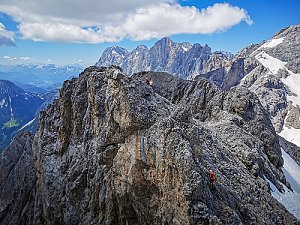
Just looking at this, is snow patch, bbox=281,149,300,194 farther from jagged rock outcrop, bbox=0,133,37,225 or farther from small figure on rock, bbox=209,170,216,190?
jagged rock outcrop, bbox=0,133,37,225

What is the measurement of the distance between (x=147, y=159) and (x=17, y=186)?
42.0 metres

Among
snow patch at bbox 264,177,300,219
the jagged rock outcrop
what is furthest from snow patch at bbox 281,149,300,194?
the jagged rock outcrop

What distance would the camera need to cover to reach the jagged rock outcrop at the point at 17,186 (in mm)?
51281

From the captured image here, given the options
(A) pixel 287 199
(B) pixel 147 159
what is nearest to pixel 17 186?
(B) pixel 147 159

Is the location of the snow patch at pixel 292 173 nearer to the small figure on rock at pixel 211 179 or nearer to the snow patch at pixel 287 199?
the snow patch at pixel 287 199

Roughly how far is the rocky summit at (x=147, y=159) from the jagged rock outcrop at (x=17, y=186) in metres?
0.82

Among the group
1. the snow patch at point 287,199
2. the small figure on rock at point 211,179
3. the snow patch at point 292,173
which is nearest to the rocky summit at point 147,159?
the small figure on rock at point 211,179

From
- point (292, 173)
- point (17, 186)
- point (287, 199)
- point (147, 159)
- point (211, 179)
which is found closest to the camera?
point (211, 179)

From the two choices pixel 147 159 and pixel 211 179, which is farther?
pixel 147 159

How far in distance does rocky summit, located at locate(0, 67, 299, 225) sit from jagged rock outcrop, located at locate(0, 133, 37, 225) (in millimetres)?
821

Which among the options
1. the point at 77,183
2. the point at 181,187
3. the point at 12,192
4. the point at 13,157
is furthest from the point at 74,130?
the point at 13,157

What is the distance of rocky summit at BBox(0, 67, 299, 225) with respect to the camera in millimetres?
23203

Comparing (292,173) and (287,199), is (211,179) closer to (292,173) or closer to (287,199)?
(287,199)

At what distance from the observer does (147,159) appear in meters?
25.8
